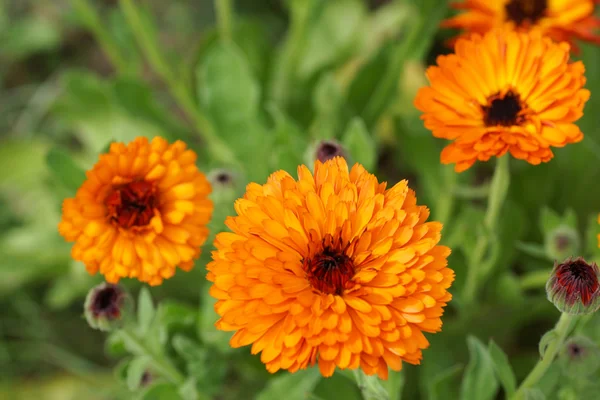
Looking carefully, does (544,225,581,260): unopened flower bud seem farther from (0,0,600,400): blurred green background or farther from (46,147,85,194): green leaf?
(46,147,85,194): green leaf

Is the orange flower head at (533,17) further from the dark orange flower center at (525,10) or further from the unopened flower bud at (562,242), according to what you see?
the unopened flower bud at (562,242)

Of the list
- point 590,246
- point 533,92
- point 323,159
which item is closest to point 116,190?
point 323,159

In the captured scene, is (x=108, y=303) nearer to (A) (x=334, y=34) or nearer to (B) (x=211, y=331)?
(B) (x=211, y=331)

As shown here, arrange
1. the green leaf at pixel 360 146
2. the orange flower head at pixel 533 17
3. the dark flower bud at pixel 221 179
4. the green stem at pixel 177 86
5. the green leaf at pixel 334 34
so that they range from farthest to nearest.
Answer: the green leaf at pixel 334 34, the green stem at pixel 177 86, the green leaf at pixel 360 146, the orange flower head at pixel 533 17, the dark flower bud at pixel 221 179

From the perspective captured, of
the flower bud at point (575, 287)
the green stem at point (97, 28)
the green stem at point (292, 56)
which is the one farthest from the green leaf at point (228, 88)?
the flower bud at point (575, 287)

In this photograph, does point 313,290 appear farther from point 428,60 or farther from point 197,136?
point 428,60

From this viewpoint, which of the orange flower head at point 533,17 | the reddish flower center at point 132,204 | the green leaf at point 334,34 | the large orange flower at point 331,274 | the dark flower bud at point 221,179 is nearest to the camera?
the large orange flower at point 331,274
